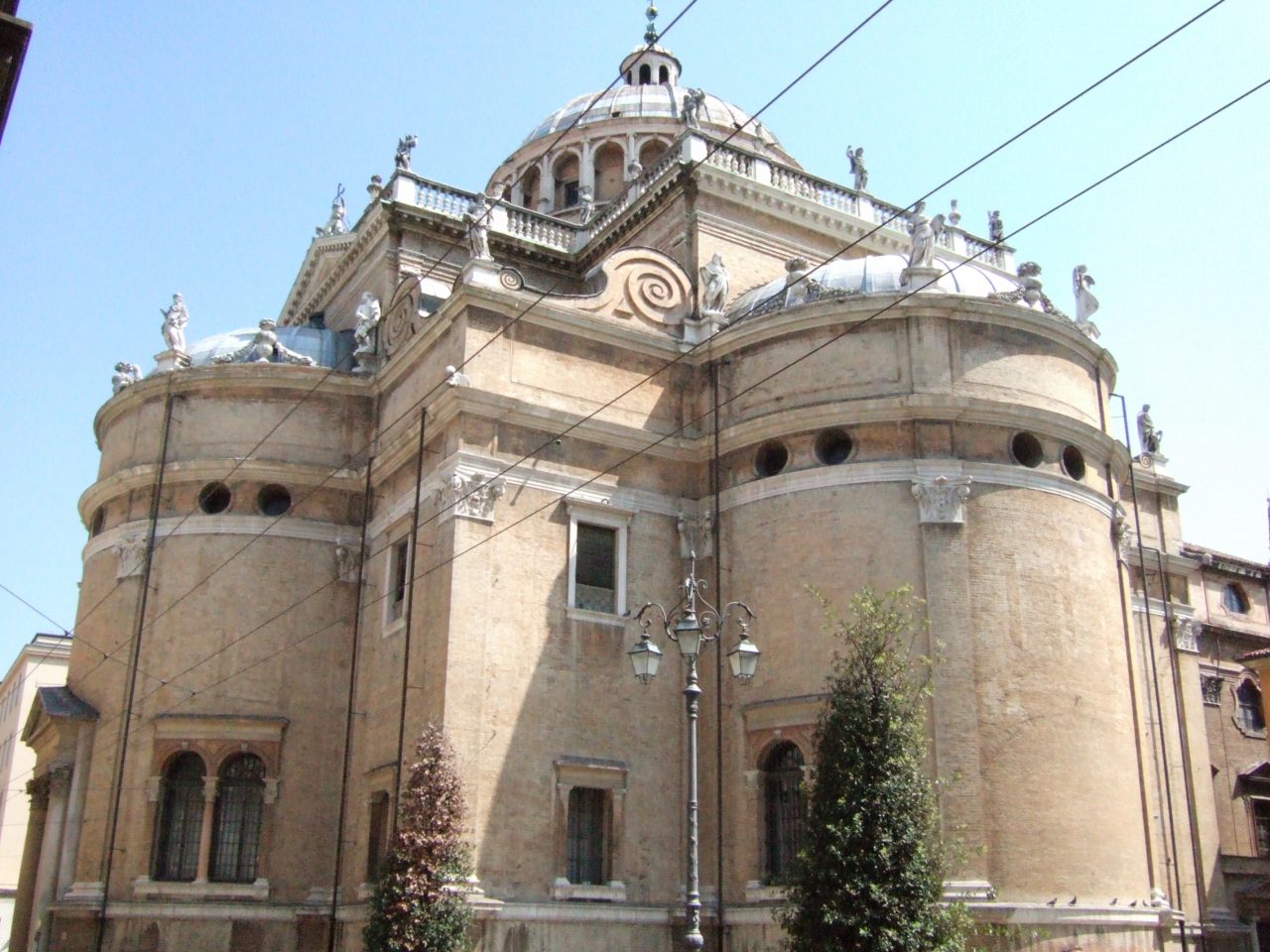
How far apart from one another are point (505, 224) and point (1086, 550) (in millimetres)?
15641

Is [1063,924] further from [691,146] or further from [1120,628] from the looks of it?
[691,146]

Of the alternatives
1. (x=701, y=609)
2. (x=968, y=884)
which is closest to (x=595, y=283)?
(x=701, y=609)

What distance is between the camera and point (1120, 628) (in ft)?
80.7

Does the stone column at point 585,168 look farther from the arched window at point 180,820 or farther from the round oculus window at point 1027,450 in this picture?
the arched window at point 180,820

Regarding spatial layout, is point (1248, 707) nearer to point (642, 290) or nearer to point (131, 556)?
point (642, 290)

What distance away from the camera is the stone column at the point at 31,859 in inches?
1071

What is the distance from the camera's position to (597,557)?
24672mm

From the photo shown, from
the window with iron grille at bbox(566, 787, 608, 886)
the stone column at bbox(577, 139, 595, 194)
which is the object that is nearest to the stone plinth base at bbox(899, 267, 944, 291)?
the window with iron grille at bbox(566, 787, 608, 886)

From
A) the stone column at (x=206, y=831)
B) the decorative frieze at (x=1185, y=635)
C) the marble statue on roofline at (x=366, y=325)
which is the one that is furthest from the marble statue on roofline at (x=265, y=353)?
the decorative frieze at (x=1185, y=635)

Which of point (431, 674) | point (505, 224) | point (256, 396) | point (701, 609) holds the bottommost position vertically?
point (431, 674)

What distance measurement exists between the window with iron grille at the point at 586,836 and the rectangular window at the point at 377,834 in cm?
317

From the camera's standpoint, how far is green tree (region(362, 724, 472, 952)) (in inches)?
792

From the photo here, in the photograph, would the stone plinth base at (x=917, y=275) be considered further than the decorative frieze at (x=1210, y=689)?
No

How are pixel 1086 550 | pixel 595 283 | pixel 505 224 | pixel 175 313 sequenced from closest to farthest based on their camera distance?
pixel 1086 550
pixel 595 283
pixel 175 313
pixel 505 224
